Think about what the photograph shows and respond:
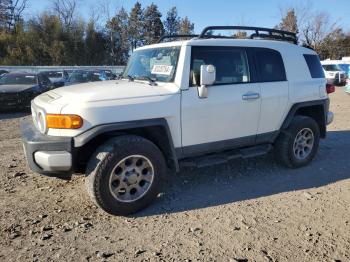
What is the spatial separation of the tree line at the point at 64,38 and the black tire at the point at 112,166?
37.7 meters

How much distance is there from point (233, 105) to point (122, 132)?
150cm

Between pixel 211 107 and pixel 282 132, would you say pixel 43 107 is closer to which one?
pixel 211 107

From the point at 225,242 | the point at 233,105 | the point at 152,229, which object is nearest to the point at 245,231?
the point at 225,242

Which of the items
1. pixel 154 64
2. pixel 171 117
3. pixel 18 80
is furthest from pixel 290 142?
pixel 18 80

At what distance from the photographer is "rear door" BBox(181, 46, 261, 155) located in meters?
4.52

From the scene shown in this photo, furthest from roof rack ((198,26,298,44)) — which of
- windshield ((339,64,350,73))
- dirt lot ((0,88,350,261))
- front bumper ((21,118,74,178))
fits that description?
windshield ((339,64,350,73))

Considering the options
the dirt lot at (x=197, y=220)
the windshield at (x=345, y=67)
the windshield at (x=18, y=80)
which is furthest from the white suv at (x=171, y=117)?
the windshield at (x=345, y=67)

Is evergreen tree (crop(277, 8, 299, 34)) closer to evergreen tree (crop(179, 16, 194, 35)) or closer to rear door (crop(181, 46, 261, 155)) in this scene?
evergreen tree (crop(179, 16, 194, 35))

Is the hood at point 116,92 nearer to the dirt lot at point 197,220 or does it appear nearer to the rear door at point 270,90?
the dirt lot at point 197,220

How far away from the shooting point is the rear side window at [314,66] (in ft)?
19.7

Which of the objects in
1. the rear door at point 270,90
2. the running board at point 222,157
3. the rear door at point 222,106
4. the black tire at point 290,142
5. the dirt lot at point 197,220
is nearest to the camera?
the dirt lot at point 197,220

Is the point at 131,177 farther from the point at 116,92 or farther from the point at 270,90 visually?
the point at 270,90

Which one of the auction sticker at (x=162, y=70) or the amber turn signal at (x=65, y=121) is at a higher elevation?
the auction sticker at (x=162, y=70)

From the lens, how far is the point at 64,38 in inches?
1651
